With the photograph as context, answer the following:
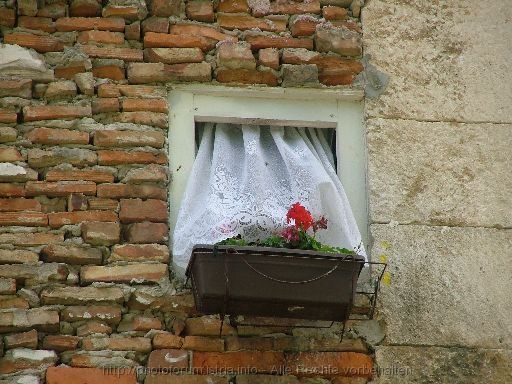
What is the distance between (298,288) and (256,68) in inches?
47.2

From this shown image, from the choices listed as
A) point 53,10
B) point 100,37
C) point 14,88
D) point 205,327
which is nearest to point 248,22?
point 100,37

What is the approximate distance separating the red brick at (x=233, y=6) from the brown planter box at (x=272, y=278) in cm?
137

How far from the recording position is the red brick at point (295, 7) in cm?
442

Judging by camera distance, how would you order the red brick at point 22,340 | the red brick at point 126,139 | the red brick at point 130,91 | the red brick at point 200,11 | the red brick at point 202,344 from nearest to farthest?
the red brick at point 22,340
the red brick at point 202,344
the red brick at point 126,139
the red brick at point 130,91
the red brick at point 200,11

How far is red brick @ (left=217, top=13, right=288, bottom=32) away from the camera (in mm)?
4375

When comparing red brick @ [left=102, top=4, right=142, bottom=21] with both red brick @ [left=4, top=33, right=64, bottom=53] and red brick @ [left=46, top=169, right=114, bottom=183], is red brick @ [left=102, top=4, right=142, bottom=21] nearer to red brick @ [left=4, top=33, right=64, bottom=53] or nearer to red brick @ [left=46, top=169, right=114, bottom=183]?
red brick @ [left=4, top=33, right=64, bottom=53]

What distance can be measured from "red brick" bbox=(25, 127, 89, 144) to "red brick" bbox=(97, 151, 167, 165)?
0.11 m

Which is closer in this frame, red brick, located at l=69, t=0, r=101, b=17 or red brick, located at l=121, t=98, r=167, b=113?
red brick, located at l=121, t=98, r=167, b=113

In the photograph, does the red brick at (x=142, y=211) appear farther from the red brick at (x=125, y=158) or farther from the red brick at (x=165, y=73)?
the red brick at (x=165, y=73)

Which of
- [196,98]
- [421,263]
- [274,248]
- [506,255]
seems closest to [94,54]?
[196,98]

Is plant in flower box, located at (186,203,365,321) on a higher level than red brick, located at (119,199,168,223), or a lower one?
lower

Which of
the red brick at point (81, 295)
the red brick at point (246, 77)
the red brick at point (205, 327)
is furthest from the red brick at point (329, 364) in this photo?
the red brick at point (246, 77)

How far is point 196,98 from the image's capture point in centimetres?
425

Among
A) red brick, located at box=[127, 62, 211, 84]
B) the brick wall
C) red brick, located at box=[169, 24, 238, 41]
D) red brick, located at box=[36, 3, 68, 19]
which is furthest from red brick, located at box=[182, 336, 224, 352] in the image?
red brick, located at box=[36, 3, 68, 19]
